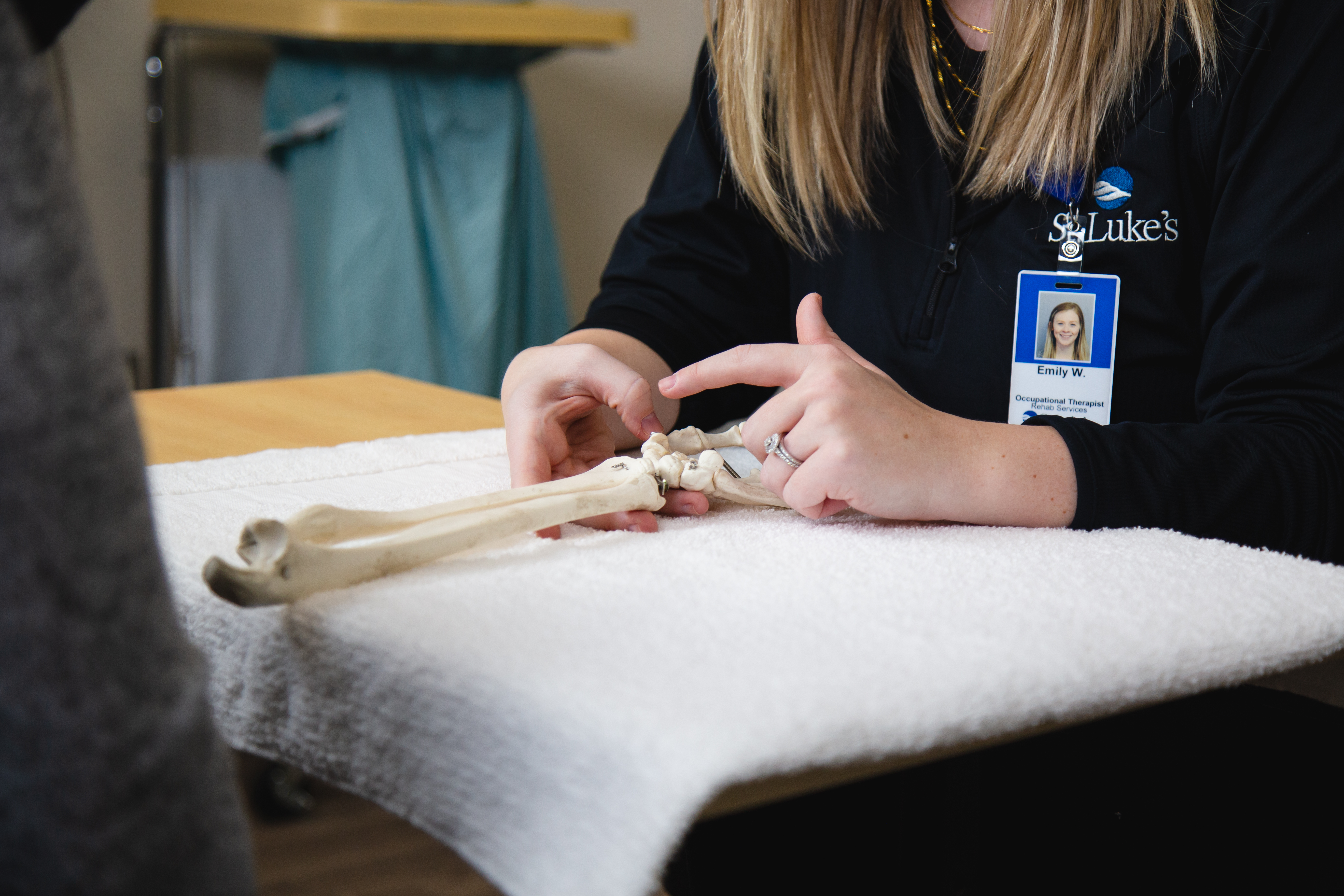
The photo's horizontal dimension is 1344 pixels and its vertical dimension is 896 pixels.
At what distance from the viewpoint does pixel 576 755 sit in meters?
0.37

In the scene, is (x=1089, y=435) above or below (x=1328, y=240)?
below

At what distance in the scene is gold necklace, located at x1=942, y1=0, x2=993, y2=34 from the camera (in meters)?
0.95

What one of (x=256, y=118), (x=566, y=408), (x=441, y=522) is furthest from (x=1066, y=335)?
(x=256, y=118)

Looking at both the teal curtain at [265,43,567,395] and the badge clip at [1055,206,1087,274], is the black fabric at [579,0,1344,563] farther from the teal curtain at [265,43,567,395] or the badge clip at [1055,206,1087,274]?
the teal curtain at [265,43,567,395]

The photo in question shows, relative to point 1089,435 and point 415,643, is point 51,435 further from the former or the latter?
point 1089,435

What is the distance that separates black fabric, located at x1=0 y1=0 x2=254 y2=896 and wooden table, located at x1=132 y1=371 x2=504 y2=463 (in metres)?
0.61

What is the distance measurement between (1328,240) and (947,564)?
1.25ft

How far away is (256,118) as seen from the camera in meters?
2.31

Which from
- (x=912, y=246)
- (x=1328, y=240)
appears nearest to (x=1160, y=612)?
(x=1328, y=240)

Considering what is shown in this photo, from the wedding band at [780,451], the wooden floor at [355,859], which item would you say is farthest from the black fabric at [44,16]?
the wedding band at [780,451]

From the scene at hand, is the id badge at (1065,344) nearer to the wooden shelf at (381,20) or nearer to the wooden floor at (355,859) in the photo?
the wooden floor at (355,859)

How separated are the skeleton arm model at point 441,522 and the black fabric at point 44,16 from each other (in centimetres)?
21

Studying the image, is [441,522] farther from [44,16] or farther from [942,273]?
[942,273]

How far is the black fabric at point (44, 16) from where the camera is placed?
0.29 metres
